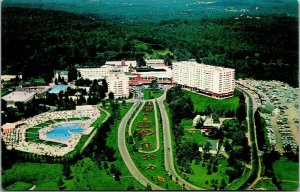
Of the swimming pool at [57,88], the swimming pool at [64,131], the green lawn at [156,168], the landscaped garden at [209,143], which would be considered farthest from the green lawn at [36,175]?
the landscaped garden at [209,143]

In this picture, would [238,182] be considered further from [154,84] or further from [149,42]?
[149,42]

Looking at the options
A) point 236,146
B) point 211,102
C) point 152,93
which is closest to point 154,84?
point 152,93

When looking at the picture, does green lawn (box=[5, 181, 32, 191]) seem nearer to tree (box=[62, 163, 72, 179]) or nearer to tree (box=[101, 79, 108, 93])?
tree (box=[62, 163, 72, 179])

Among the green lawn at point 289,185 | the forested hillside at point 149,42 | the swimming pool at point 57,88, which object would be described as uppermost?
the forested hillside at point 149,42

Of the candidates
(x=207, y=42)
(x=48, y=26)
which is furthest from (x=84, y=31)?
(x=207, y=42)

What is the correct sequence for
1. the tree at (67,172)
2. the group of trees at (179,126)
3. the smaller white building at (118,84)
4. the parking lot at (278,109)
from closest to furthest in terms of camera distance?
the tree at (67,172)
the group of trees at (179,126)
the parking lot at (278,109)
the smaller white building at (118,84)

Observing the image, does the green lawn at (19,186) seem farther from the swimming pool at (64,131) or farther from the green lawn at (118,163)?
the green lawn at (118,163)
